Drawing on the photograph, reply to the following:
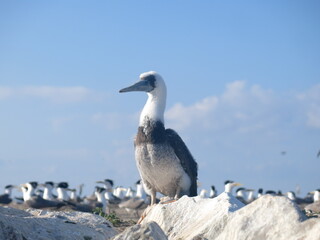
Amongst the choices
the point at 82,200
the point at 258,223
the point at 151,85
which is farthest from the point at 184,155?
the point at 82,200

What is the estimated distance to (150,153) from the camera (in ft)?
37.4

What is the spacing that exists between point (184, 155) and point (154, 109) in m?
1.02

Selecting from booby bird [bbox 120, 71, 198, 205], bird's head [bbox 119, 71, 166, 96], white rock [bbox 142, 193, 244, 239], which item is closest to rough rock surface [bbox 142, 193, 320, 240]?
white rock [bbox 142, 193, 244, 239]

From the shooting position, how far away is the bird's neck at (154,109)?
1168 cm

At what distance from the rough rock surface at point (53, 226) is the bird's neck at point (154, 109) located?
3.49 metres

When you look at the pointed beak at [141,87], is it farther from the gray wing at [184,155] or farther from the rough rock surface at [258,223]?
the rough rock surface at [258,223]

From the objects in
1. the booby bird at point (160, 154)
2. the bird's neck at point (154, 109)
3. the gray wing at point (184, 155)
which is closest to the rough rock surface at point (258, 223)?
the booby bird at point (160, 154)

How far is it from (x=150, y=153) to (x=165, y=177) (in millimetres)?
550

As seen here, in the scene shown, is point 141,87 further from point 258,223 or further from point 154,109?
point 258,223

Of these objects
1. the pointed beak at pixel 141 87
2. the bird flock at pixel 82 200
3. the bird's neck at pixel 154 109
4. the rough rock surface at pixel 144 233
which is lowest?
the bird flock at pixel 82 200

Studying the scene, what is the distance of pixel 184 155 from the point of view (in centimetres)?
1173

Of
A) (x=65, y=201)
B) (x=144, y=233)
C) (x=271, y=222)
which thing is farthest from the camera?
(x=65, y=201)

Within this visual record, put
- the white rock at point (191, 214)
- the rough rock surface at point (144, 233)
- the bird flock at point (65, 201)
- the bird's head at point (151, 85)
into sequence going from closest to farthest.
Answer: the rough rock surface at point (144, 233), the white rock at point (191, 214), the bird's head at point (151, 85), the bird flock at point (65, 201)

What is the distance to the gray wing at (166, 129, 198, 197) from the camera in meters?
11.7
